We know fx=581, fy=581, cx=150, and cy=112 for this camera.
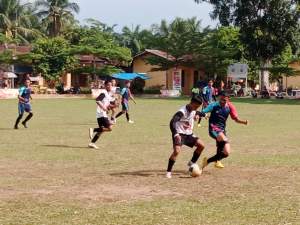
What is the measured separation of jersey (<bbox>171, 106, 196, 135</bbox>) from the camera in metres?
9.34

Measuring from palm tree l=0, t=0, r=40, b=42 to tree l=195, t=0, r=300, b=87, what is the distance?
81.9 feet

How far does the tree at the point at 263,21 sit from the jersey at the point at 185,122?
4389 centimetres

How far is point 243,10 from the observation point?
2037 inches

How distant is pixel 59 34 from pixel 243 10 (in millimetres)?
25271

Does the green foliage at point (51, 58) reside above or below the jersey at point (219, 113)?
above

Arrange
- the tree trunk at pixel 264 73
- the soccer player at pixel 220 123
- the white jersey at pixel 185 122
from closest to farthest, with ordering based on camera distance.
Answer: the white jersey at pixel 185 122
the soccer player at pixel 220 123
the tree trunk at pixel 264 73

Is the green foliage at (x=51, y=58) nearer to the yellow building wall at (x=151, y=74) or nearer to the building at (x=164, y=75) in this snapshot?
the building at (x=164, y=75)

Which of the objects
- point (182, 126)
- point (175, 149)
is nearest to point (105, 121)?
point (182, 126)

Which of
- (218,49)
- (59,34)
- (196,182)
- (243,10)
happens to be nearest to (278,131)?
(196,182)

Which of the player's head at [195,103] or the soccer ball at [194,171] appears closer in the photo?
the player's head at [195,103]

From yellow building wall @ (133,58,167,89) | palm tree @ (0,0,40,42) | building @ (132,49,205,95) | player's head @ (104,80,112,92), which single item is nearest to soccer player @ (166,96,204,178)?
player's head @ (104,80,112,92)

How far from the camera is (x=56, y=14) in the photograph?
219ft

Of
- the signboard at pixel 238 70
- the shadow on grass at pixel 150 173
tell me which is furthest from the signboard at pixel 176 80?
the shadow on grass at pixel 150 173

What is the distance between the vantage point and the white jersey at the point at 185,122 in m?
9.34
